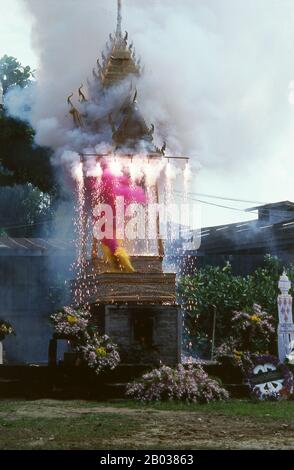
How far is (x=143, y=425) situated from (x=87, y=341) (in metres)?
5.78

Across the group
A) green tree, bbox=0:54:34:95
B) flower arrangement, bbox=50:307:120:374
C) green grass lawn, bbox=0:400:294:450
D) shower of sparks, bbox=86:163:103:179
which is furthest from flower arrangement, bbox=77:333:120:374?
green tree, bbox=0:54:34:95

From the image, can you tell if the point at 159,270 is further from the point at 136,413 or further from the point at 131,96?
the point at 136,413

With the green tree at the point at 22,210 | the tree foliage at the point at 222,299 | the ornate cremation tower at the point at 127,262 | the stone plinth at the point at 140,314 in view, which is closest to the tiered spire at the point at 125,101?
the ornate cremation tower at the point at 127,262

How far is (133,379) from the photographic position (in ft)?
65.4

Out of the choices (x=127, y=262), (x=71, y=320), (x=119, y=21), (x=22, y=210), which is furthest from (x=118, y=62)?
(x=22, y=210)

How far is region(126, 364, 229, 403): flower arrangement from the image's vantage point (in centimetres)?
1853

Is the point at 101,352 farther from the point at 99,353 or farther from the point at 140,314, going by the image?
the point at 140,314

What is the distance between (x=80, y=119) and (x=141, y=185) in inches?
119

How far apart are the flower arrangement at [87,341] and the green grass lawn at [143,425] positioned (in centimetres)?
138

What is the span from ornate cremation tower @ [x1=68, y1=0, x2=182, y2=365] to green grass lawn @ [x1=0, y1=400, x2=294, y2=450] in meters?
3.25

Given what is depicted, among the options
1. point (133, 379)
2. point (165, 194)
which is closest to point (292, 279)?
point (165, 194)

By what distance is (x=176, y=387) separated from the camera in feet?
60.9

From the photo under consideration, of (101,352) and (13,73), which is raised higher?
(13,73)

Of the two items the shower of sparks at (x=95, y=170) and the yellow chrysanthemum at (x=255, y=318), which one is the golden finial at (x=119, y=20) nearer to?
the shower of sparks at (x=95, y=170)
